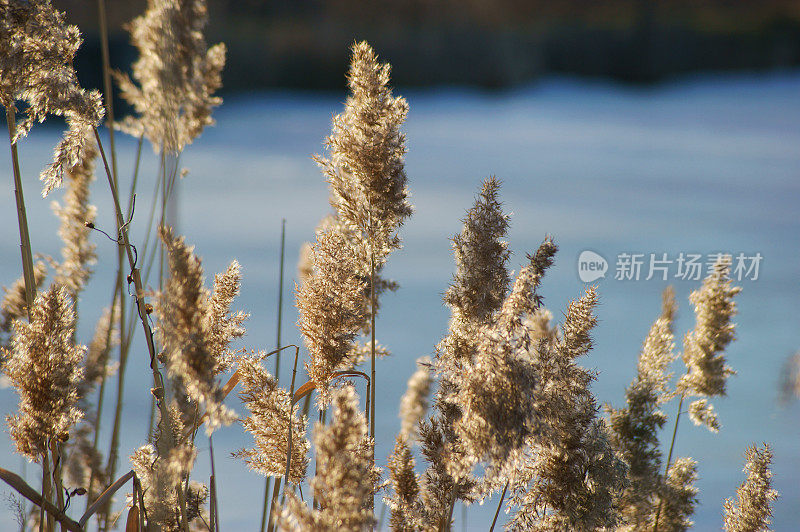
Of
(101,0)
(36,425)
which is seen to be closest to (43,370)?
(36,425)

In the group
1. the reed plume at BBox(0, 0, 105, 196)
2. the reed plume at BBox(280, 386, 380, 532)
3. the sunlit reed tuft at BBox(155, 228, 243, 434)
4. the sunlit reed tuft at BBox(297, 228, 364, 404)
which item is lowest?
the reed plume at BBox(280, 386, 380, 532)

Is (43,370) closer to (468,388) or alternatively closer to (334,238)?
(334,238)

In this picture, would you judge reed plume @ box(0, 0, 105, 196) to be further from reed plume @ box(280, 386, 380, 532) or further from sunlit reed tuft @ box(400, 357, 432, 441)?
sunlit reed tuft @ box(400, 357, 432, 441)

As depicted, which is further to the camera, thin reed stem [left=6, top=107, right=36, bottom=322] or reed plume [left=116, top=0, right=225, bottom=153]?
thin reed stem [left=6, top=107, right=36, bottom=322]

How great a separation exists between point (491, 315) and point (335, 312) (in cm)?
24

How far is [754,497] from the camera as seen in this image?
1.23m

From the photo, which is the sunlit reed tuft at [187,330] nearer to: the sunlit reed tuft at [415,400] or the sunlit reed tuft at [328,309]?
the sunlit reed tuft at [328,309]

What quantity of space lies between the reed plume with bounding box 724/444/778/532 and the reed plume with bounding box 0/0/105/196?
1.23 m

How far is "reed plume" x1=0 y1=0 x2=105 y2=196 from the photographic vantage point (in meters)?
0.98

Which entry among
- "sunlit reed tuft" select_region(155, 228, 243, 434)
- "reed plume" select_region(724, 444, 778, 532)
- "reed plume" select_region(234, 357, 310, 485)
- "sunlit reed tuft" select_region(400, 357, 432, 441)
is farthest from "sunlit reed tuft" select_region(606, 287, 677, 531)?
"sunlit reed tuft" select_region(155, 228, 243, 434)

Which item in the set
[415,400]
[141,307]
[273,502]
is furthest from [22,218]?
[415,400]

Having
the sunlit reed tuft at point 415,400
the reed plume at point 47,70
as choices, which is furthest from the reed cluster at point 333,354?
the sunlit reed tuft at point 415,400

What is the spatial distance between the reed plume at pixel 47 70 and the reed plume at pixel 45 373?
174 millimetres

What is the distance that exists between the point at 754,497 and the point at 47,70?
52.8 inches
